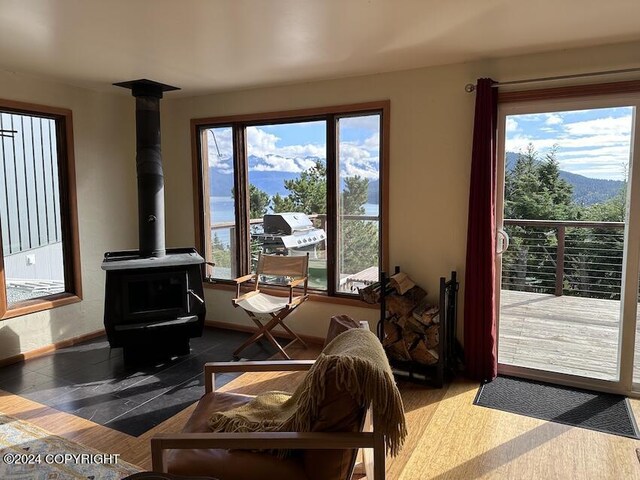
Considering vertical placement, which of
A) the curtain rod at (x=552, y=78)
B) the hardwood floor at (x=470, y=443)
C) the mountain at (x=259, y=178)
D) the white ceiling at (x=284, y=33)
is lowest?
the hardwood floor at (x=470, y=443)

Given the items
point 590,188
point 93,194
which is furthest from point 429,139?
point 93,194

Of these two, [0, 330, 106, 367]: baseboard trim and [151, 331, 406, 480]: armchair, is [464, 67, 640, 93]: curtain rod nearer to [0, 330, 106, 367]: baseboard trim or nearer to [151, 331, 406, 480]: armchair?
[151, 331, 406, 480]: armchair

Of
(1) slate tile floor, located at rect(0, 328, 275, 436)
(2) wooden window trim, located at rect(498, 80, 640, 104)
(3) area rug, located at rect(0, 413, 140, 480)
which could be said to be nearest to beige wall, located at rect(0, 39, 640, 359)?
(2) wooden window trim, located at rect(498, 80, 640, 104)

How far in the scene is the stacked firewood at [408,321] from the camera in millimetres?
3244

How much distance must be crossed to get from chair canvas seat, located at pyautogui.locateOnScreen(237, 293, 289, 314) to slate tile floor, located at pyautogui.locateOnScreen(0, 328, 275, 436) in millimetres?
416

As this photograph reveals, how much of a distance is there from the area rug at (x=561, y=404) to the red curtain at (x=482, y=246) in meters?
0.19

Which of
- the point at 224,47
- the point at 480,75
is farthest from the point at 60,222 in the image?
the point at 480,75

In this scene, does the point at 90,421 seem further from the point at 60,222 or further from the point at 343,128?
the point at 343,128

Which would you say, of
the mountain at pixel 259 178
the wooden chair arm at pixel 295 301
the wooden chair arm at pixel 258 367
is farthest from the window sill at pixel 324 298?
the wooden chair arm at pixel 258 367

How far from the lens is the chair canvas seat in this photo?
3.70 metres

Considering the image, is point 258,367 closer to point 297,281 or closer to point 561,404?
point 297,281

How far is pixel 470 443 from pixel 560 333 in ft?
5.05

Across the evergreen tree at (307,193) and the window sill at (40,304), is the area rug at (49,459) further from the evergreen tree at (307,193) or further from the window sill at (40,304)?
the evergreen tree at (307,193)

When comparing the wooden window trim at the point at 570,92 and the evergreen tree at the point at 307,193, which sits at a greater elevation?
the wooden window trim at the point at 570,92
